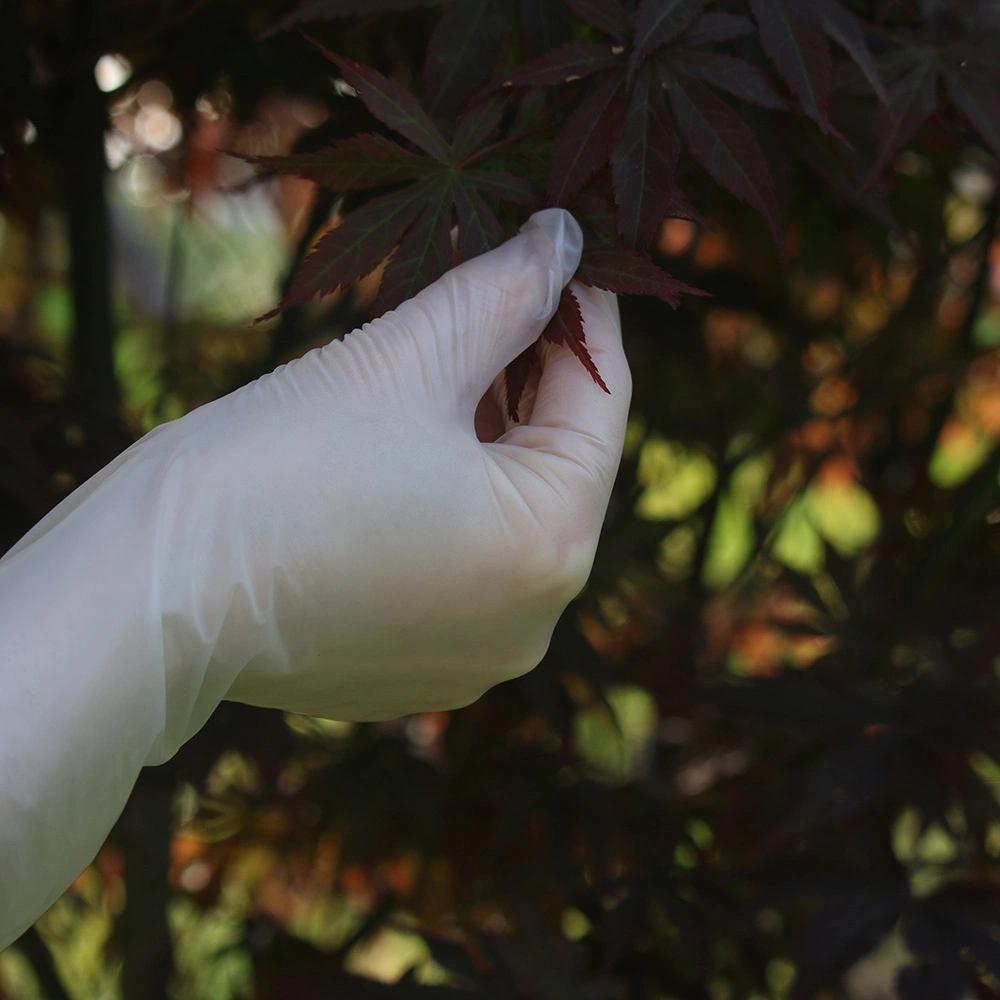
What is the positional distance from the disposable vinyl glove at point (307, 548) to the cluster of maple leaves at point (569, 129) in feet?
0.10

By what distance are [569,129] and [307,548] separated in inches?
10.0

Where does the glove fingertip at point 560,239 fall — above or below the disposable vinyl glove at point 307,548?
above

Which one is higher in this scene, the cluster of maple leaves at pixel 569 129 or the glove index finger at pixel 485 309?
the cluster of maple leaves at pixel 569 129

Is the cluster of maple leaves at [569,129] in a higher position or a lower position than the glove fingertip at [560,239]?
higher

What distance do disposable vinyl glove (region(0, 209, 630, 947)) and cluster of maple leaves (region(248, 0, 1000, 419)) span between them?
0.03 metres

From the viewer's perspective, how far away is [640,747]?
4.55 ft

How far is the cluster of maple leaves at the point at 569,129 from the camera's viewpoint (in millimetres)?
489

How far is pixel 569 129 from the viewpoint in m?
0.50

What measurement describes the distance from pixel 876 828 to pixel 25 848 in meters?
0.70

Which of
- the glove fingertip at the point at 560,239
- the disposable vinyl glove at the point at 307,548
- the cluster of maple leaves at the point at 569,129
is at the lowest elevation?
the disposable vinyl glove at the point at 307,548

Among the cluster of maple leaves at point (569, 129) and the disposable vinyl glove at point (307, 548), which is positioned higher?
the cluster of maple leaves at point (569, 129)

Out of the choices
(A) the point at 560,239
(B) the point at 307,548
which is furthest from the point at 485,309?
(B) the point at 307,548

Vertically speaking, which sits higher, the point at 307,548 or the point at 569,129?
the point at 569,129

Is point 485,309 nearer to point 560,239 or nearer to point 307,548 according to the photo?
point 560,239
